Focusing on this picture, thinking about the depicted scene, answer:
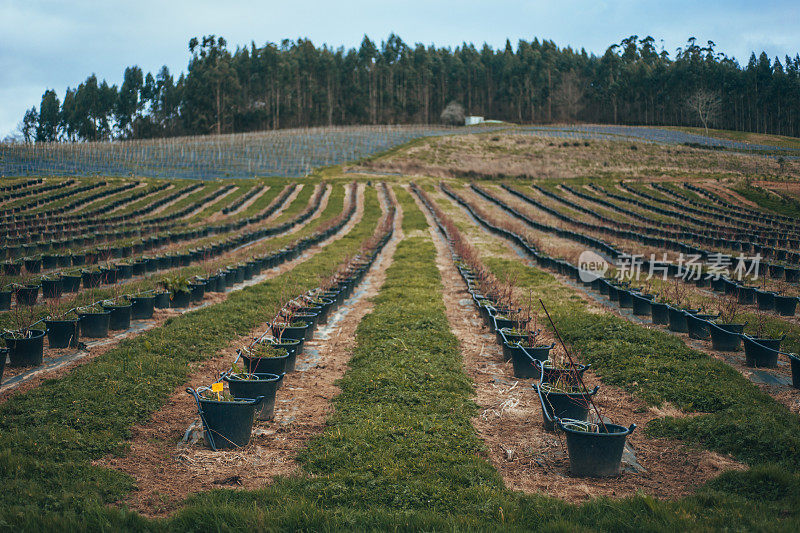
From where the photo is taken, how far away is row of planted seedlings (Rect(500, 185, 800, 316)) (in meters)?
13.5

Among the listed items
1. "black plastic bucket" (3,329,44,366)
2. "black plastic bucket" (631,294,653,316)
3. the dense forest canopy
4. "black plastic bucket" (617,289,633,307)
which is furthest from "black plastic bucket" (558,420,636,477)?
the dense forest canopy

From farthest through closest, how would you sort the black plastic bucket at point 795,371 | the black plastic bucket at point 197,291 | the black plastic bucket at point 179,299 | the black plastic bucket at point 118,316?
the black plastic bucket at point 197,291 < the black plastic bucket at point 179,299 < the black plastic bucket at point 118,316 < the black plastic bucket at point 795,371

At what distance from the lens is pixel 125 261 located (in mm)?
18984

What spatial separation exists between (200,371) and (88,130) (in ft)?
343

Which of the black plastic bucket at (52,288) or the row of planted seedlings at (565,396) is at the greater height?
the black plastic bucket at (52,288)

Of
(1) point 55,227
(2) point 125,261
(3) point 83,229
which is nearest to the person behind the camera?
(2) point 125,261

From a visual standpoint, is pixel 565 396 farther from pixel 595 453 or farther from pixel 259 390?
pixel 259 390

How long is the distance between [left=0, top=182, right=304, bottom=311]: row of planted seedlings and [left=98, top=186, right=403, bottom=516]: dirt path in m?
6.70

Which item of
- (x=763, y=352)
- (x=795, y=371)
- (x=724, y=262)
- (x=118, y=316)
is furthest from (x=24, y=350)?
(x=724, y=262)

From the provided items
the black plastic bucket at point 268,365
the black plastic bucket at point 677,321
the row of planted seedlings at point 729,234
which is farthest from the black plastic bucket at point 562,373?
the row of planted seedlings at point 729,234

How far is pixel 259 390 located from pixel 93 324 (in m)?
5.57

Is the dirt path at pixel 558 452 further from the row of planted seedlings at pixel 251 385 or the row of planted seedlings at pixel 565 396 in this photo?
the row of planted seedlings at pixel 251 385

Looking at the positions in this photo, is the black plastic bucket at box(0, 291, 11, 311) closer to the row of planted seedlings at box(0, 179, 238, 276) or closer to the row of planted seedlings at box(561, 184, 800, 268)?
the row of planted seedlings at box(0, 179, 238, 276)

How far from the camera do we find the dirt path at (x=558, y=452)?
546cm
